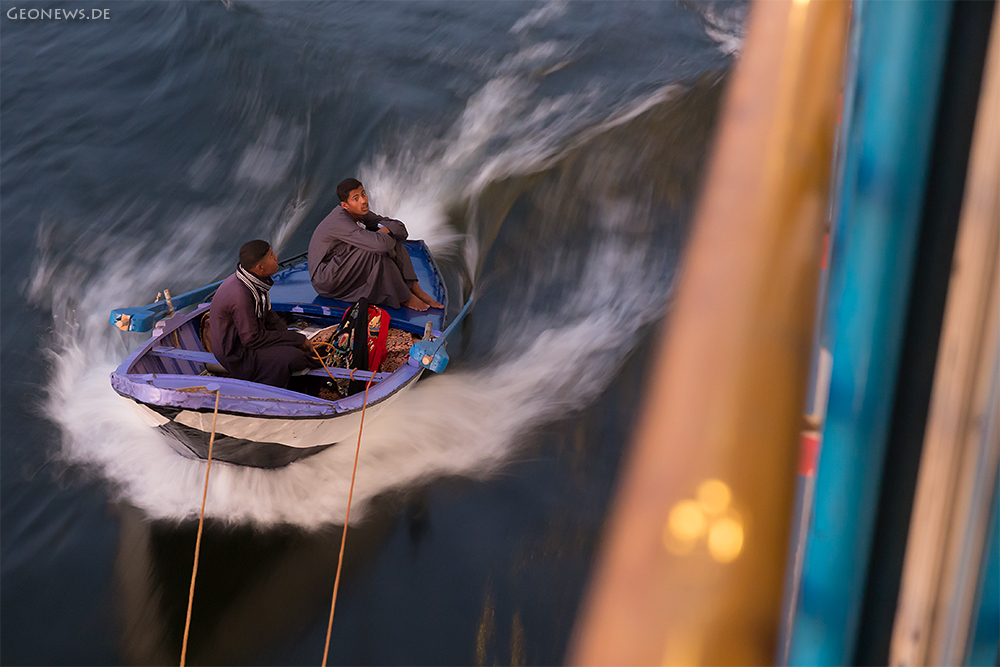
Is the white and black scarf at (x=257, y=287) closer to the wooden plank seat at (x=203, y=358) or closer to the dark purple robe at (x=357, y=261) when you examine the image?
the wooden plank seat at (x=203, y=358)

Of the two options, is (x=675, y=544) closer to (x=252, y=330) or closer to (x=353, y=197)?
(x=252, y=330)

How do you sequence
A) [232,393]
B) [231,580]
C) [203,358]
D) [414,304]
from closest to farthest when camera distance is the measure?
1. [232,393]
2. [231,580]
3. [203,358]
4. [414,304]

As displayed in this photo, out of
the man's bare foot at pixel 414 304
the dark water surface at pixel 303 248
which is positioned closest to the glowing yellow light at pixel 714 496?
the dark water surface at pixel 303 248

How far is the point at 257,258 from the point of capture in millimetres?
4086

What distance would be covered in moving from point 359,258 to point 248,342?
126 centimetres

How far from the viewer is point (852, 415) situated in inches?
15.9

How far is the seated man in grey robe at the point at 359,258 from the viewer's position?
5.18m

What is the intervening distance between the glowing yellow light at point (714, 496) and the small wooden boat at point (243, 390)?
3.82 meters

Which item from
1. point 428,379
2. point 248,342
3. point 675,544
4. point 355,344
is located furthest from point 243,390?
point 675,544

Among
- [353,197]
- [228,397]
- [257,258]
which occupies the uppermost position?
[353,197]

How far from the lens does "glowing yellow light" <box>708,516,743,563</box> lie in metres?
0.39

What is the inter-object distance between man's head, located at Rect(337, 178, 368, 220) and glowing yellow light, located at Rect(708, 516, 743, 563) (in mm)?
4774

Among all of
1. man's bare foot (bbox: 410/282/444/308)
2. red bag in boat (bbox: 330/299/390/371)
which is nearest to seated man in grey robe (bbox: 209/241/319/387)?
red bag in boat (bbox: 330/299/390/371)

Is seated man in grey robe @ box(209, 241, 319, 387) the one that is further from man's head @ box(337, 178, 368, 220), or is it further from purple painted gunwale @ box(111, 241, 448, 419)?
man's head @ box(337, 178, 368, 220)
